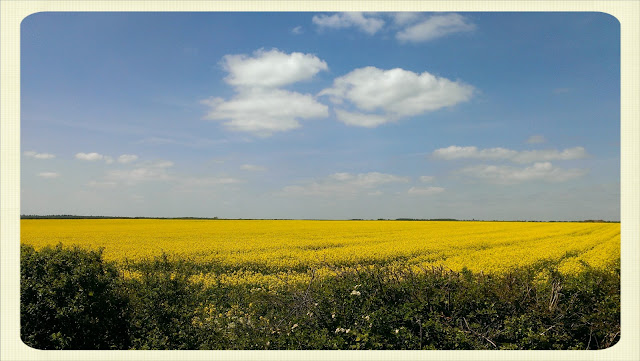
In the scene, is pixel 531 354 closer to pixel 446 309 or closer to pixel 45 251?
pixel 446 309

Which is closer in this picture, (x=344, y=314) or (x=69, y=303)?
(x=344, y=314)

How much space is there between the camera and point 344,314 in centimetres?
611

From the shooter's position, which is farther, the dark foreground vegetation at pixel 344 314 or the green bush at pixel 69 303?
the green bush at pixel 69 303

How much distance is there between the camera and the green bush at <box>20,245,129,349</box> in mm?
6168

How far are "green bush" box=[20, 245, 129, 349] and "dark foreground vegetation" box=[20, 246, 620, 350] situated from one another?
0.01 metres

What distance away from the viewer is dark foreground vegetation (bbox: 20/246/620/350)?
5845mm

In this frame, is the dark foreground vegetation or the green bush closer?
the dark foreground vegetation

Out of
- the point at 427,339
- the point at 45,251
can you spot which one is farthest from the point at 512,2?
the point at 45,251

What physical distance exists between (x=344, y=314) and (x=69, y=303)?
3698 millimetres

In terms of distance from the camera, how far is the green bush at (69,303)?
20.2 ft

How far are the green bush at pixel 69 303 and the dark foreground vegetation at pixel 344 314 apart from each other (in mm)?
14

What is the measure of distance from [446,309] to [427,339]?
530mm

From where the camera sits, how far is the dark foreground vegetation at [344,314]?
230 inches

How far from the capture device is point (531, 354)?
5.61 metres
